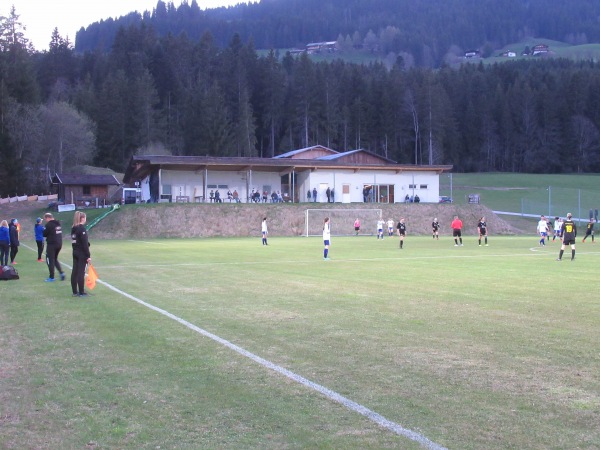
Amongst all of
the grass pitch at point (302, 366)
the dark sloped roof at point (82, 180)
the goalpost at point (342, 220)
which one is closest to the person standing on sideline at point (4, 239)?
the grass pitch at point (302, 366)

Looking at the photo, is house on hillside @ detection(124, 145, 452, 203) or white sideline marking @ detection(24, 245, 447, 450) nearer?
white sideline marking @ detection(24, 245, 447, 450)

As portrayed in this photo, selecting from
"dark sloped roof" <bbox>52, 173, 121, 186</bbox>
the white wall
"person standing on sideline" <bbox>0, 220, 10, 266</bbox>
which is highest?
"dark sloped roof" <bbox>52, 173, 121, 186</bbox>

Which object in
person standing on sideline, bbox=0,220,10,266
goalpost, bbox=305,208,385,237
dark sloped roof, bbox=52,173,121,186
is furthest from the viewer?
dark sloped roof, bbox=52,173,121,186

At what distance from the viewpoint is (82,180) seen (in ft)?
247

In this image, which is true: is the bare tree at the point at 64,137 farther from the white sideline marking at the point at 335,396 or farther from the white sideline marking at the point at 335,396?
the white sideline marking at the point at 335,396

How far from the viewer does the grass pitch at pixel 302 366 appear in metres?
5.51

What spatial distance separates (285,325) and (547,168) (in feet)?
397

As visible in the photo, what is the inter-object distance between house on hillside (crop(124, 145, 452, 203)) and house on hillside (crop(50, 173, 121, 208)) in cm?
763

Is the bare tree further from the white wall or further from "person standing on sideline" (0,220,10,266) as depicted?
"person standing on sideline" (0,220,10,266)

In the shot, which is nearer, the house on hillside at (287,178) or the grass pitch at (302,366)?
the grass pitch at (302,366)

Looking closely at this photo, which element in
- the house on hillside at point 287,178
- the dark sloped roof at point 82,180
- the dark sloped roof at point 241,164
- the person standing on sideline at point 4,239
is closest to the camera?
the person standing on sideline at point 4,239

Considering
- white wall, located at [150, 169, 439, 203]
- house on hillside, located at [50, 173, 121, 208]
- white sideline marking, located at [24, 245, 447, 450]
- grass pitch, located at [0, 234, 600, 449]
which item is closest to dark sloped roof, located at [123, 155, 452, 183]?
white wall, located at [150, 169, 439, 203]

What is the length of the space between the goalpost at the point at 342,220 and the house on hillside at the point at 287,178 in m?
5.80

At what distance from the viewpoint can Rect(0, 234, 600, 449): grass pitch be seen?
551 cm
